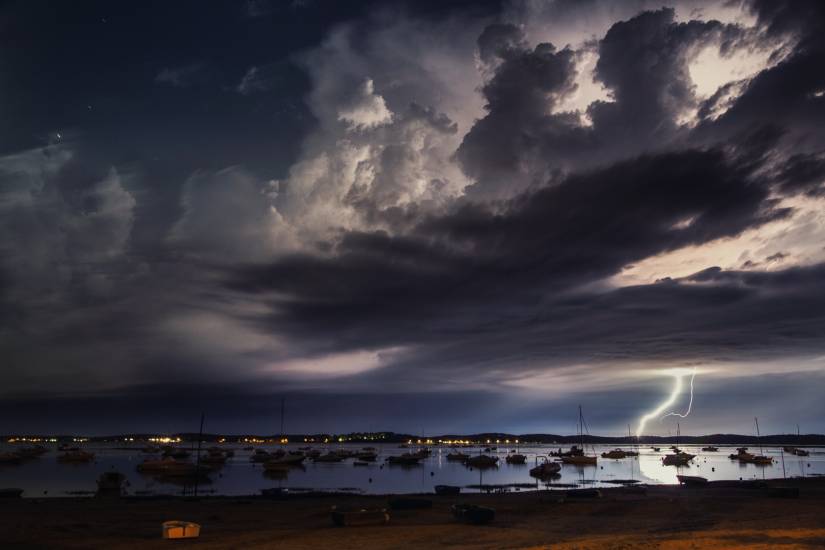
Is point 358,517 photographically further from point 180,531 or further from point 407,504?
point 180,531

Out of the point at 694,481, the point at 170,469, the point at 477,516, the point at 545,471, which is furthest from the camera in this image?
the point at 170,469

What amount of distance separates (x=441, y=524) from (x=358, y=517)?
5.05 metres

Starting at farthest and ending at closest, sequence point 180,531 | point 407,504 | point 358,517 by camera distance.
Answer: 1. point 407,504
2. point 358,517
3. point 180,531

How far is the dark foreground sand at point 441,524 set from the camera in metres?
27.4

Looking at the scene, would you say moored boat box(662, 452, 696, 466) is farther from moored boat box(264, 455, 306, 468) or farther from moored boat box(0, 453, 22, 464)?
moored boat box(0, 453, 22, 464)

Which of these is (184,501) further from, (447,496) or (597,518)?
(597,518)

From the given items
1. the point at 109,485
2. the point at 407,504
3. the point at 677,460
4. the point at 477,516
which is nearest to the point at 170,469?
the point at 109,485

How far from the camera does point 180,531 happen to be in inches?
1155

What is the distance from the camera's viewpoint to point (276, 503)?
48.9 metres

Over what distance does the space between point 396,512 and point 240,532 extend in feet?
42.1

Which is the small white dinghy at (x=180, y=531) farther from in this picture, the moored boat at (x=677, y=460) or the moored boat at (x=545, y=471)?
the moored boat at (x=677, y=460)

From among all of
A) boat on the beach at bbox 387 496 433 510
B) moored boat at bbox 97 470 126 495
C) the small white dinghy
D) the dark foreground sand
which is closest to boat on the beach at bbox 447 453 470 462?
moored boat at bbox 97 470 126 495

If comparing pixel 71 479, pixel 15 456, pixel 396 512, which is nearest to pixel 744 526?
pixel 396 512

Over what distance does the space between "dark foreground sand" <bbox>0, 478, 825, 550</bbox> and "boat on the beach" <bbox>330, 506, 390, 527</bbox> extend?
2.35 ft
